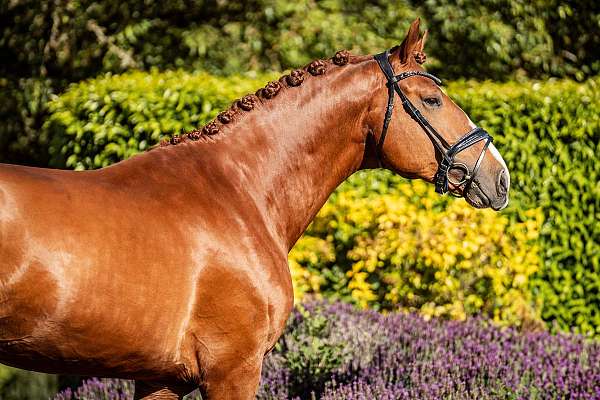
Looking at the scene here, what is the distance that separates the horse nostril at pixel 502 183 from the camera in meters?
3.14

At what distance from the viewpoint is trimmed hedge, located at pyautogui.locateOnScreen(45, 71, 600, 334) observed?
607 centimetres

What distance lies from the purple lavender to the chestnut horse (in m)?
1.49

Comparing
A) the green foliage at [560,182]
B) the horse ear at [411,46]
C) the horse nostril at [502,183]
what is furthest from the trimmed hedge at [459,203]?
the horse ear at [411,46]

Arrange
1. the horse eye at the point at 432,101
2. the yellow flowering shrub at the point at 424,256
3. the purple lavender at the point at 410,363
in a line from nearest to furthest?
the horse eye at the point at 432,101
the purple lavender at the point at 410,363
the yellow flowering shrub at the point at 424,256

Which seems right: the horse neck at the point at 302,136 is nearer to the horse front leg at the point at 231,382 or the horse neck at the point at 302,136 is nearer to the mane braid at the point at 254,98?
the mane braid at the point at 254,98

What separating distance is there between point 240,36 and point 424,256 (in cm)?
419

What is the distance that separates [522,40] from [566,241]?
3.25 meters

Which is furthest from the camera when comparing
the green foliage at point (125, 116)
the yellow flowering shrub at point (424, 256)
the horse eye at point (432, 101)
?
the green foliage at point (125, 116)

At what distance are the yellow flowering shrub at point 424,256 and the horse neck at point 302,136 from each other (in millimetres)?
2692

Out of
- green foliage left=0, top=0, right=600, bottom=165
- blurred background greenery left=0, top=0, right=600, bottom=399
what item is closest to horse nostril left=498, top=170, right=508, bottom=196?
blurred background greenery left=0, top=0, right=600, bottom=399

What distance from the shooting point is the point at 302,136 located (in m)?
3.02

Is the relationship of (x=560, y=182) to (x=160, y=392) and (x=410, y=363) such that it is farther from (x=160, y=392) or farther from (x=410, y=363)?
(x=160, y=392)

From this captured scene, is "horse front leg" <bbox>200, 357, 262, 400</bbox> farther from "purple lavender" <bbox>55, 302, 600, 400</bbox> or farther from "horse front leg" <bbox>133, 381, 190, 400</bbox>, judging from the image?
"purple lavender" <bbox>55, 302, 600, 400</bbox>

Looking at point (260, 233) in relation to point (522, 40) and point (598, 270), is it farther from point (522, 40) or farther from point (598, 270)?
point (522, 40)
